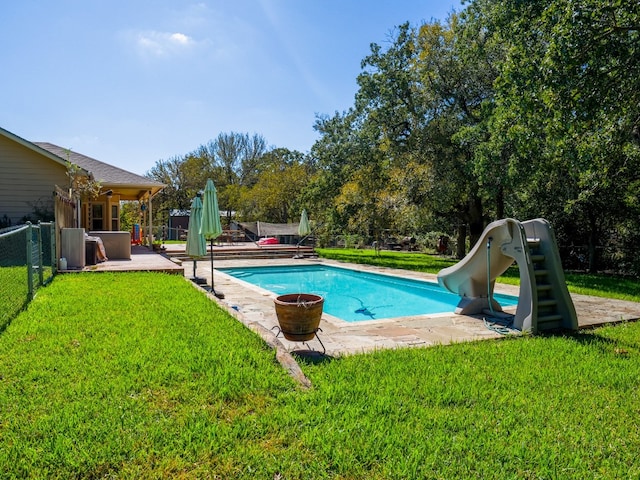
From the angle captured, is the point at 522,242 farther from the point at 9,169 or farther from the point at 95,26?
the point at 9,169

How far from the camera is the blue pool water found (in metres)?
9.19

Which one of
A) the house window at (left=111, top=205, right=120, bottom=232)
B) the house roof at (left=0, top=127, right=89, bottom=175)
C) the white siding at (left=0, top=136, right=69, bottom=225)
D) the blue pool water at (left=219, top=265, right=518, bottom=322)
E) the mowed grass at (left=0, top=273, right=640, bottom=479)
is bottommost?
the blue pool water at (left=219, top=265, right=518, bottom=322)

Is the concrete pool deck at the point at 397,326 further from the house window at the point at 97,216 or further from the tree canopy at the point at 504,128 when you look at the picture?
the house window at the point at 97,216

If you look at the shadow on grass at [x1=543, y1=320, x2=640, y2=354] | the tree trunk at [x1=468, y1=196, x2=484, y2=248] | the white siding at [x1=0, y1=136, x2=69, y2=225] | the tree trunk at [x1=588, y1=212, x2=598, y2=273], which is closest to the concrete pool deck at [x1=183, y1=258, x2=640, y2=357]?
the shadow on grass at [x1=543, y1=320, x2=640, y2=354]

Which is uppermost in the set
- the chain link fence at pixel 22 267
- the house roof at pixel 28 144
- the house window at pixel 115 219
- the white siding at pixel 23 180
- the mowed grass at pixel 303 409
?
the house roof at pixel 28 144

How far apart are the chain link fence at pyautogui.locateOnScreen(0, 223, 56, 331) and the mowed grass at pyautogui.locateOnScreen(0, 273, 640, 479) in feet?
4.34

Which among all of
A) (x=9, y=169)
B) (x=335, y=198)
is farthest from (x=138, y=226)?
(x=335, y=198)

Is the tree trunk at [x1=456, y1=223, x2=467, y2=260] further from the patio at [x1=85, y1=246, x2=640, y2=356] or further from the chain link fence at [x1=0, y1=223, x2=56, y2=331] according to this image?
the chain link fence at [x1=0, y1=223, x2=56, y2=331]

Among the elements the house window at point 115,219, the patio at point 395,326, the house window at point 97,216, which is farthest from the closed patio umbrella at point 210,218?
the house window at point 115,219

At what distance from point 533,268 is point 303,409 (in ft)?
12.9

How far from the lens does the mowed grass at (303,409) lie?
234 cm

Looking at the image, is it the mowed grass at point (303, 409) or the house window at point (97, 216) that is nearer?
the mowed grass at point (303, 409)

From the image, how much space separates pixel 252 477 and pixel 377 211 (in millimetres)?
16915

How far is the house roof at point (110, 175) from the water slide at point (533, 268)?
14.5 metres
